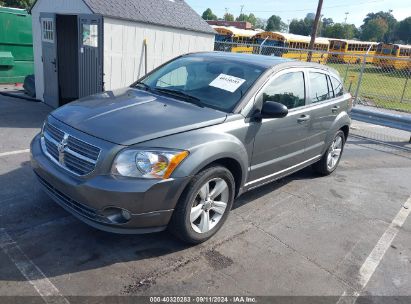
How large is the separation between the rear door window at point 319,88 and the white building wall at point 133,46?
451 cm

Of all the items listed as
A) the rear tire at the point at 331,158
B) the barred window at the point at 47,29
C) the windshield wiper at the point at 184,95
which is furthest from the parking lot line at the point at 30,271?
the barred window at the point at 47,29

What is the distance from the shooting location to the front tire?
10.6 feet

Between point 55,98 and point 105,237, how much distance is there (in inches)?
252

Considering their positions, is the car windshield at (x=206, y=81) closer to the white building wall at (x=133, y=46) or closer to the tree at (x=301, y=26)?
the white building wall at (x=133, y=46)

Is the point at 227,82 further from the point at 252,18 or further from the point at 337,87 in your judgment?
the point at 252,18

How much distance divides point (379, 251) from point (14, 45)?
11833mm

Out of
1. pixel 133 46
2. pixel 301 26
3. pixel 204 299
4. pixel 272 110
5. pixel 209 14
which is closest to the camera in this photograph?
pixel 204 299

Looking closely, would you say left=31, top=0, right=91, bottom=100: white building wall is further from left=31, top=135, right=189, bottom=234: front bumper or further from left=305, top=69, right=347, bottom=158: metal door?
left=31, top=135, right=189, bottom=234: front bumper

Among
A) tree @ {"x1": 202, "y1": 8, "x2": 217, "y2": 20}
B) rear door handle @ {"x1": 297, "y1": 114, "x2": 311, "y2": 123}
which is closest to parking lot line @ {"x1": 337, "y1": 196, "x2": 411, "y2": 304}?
rear door handle @ {"x1": 297, "y1": 114, "x2": 311, "y2": 123}

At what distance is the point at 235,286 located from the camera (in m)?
3.05

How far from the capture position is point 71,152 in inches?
127

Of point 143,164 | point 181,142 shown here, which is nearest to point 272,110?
point 181,142

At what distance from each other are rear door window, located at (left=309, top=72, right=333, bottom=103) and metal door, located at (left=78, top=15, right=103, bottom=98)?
4.57m

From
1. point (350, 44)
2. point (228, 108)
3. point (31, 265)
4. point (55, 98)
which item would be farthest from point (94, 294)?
point (350, 44)
